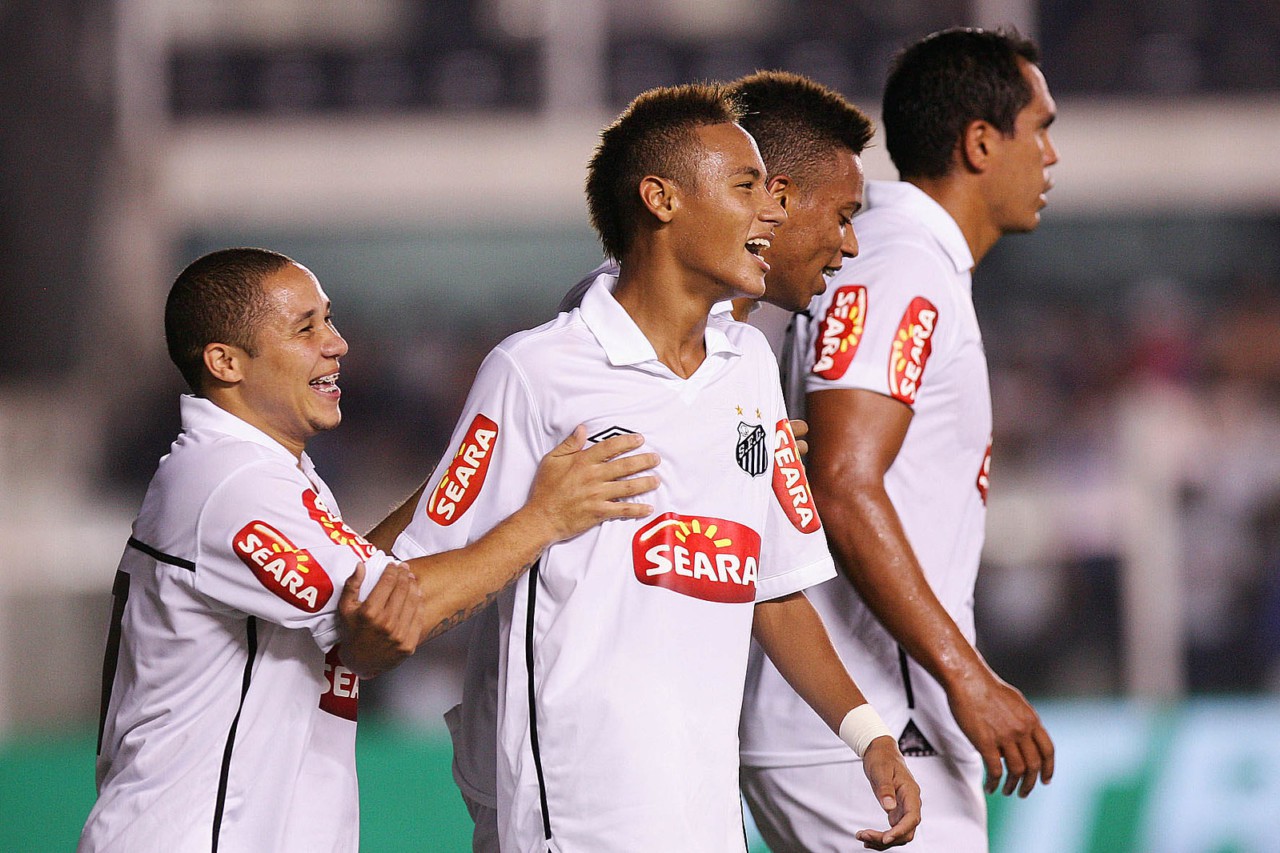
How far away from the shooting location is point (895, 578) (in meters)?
2.75

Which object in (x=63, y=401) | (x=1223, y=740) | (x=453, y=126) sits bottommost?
(x=63, y=401)

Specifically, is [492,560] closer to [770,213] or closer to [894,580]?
[770,213]

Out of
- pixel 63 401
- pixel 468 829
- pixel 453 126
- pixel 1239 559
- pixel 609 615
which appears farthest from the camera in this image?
pixel 453 126

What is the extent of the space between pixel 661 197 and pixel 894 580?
0.81 m

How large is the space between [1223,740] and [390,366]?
7192mm

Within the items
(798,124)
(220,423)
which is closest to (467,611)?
(220,423)

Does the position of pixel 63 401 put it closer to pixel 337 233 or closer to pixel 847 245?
pixel 337 233

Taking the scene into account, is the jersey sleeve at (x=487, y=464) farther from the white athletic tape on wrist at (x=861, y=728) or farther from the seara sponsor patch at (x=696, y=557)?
the white athletic tape on wrist at (x=861, y=728)

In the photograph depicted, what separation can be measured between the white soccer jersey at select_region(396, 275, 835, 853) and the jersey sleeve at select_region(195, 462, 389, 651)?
112mm

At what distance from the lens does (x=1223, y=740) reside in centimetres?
509

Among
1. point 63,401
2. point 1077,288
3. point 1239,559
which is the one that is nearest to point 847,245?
point 1239,559

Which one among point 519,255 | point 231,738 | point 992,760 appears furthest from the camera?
point 519,255

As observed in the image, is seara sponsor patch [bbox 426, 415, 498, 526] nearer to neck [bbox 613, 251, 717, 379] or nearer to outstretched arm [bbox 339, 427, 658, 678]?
outstretched arm [bbox 339, 427, 658, 678]

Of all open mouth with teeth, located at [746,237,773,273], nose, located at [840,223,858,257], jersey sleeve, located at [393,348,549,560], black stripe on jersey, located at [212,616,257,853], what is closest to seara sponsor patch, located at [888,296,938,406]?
nose, located at [840,223,858,257]
